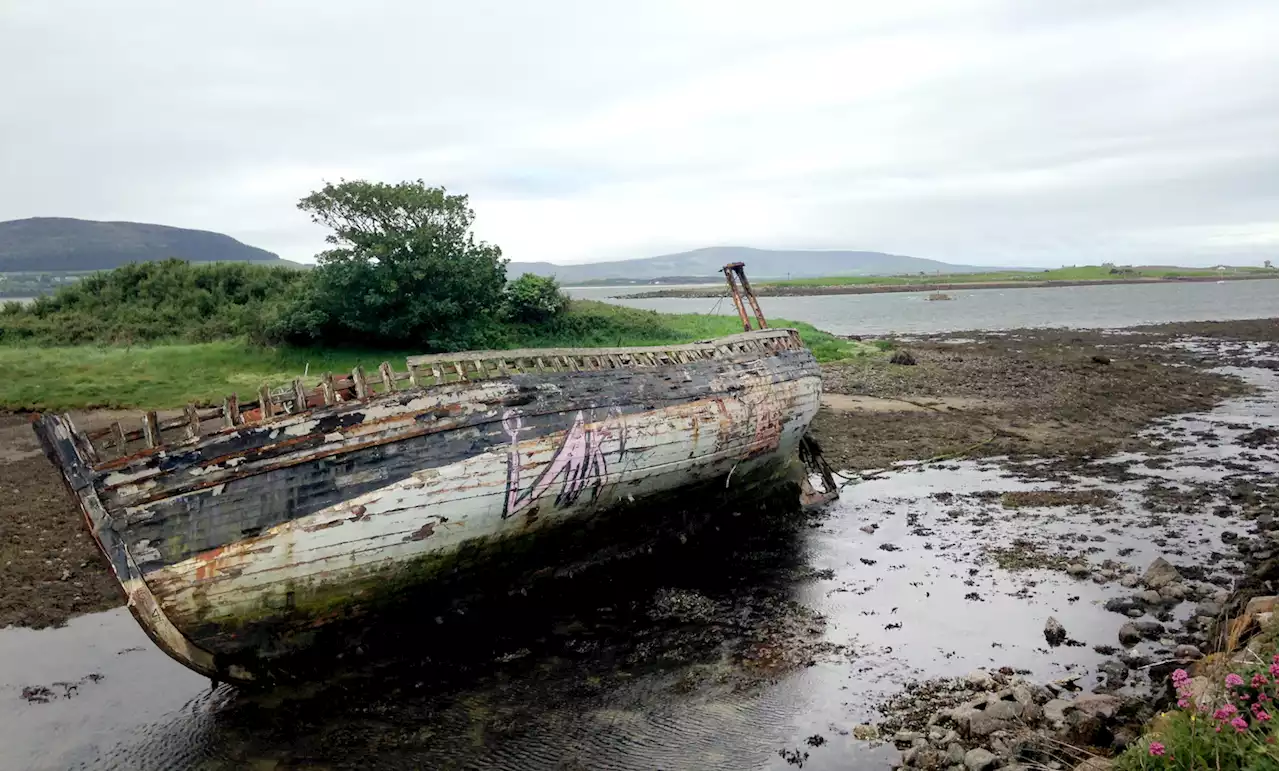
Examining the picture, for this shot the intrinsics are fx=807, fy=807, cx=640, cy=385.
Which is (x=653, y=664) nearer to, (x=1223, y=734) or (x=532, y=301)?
(x=1223, y=734)

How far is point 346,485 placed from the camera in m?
7.81

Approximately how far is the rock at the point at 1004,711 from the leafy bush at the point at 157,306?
84.8 feet

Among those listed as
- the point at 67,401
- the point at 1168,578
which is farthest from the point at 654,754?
the point at 67,401

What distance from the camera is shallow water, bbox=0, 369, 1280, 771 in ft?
23.4

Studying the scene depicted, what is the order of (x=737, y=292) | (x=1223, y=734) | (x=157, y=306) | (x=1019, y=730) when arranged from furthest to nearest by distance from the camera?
(x=157, y=306) → (x=737, y=292) → (x=1019, y=730) → (x=1223, y=734)

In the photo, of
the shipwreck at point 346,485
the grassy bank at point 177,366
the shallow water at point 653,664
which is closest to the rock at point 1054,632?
the shallow water at point 653,664

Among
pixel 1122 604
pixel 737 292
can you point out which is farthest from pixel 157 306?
pixel 1122 604

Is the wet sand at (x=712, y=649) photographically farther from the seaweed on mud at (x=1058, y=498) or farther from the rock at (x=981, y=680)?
the rock at (x=981, y=680)

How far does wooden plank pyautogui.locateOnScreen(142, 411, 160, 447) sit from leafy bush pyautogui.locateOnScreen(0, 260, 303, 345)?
2140 centimetres

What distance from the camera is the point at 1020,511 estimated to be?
45.2 ft

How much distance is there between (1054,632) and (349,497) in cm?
761

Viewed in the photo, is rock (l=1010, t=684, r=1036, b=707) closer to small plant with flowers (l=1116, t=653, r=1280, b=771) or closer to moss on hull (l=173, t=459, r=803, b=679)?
small plant with flowers (l=1116, t=653, r=1280, b=771)

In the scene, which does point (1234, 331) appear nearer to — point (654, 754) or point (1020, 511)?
point (1020, 511)

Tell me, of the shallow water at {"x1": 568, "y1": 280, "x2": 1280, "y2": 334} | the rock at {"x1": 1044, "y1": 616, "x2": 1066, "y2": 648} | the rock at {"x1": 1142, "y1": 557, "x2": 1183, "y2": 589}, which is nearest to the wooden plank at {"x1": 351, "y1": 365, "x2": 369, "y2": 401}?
the rock at {"x1": 1044, "y1": 616, "x2": 1066, "y2": 648}
